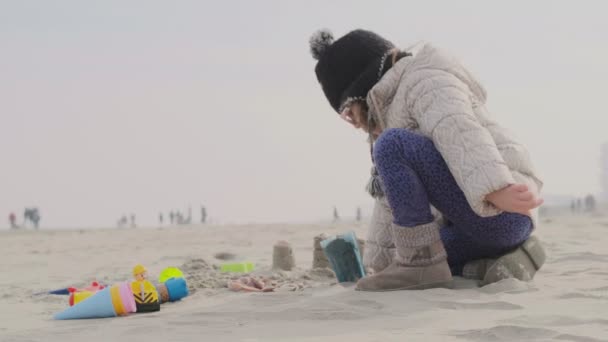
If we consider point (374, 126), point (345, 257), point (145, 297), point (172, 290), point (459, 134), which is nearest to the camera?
point (459, 134)

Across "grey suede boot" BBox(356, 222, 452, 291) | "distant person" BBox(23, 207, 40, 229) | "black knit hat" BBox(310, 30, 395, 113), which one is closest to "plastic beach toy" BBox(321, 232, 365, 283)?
"grey suede boot" BBox(356, 222, 452, 291)

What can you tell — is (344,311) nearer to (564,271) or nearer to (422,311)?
(422,311)

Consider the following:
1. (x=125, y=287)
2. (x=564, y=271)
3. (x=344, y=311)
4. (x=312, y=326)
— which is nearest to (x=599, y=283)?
(x=564, y=271)

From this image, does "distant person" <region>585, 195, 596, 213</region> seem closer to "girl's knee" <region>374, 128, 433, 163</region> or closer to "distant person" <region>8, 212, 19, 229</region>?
"distant person" <region>8, 212, 19, 229</region>

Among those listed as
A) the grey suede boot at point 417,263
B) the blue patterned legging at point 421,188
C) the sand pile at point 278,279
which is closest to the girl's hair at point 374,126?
the blue patterned legging at point 421,188

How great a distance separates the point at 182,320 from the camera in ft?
8.70

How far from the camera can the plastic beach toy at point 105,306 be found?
9.73ft

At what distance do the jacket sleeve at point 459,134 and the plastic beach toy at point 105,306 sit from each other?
54.1 inches

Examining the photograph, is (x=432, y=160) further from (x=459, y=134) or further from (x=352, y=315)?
(x=352, y=315)

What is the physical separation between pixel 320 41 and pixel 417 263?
1.08m

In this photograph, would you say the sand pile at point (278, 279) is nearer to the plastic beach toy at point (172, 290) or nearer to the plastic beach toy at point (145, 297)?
the plastic beach toy at point (172, 290)

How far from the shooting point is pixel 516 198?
8.61ft

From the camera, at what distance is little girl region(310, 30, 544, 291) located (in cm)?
272

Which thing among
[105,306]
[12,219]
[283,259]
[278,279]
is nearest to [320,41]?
[278,279]
